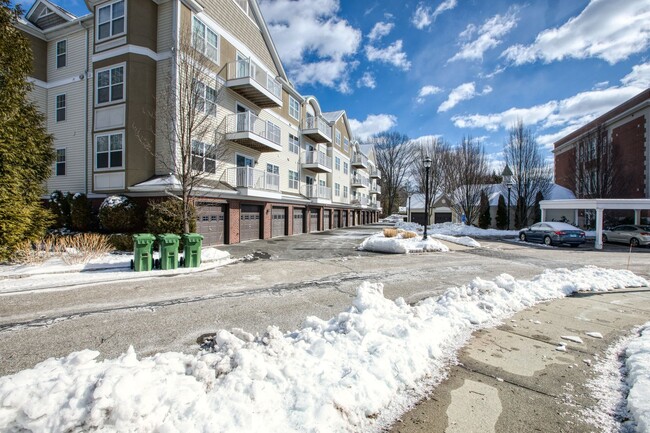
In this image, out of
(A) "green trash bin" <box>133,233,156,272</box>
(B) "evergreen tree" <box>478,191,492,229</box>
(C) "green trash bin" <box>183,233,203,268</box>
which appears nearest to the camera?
(A) "green trash bin" <box>133,233,156,272</box>

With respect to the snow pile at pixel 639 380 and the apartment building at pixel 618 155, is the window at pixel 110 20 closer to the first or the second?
the snow pile at pixel 639 380

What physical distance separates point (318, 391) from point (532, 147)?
37.3 meters

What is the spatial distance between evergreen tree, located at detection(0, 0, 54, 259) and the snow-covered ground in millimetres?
1382

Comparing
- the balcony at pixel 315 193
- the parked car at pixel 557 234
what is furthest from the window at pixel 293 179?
the parked car at pixel 557 234

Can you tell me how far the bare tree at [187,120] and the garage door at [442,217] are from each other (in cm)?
4142

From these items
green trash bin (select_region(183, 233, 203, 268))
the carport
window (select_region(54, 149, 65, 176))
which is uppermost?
window (select_region(54, 149, 65, 176))

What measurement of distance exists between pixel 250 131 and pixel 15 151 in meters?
9.79

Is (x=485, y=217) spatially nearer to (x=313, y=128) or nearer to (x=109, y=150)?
(x=313, y=128)

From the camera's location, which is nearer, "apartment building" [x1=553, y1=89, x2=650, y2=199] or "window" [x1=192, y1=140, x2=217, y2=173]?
"window" [x1=192, y1=140, x2=217, y2=173]

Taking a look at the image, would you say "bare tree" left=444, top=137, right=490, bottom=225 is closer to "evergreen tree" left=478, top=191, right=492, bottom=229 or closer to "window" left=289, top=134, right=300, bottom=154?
"evergreen tree" left=478, top=191, right=492, bottom=229

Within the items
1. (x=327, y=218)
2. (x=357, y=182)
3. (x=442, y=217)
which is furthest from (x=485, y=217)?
(x=327, y=218)

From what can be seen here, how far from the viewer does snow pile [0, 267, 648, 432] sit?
2379mm

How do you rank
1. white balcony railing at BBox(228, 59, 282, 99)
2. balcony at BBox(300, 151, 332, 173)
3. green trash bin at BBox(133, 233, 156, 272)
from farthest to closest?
1. balcony at BBox(300, 151, 332, 173)
2. white balcony railing at BBox(228, 59, 282, 99)
3. green trash bin at BBox(133, 233, 156, 272)

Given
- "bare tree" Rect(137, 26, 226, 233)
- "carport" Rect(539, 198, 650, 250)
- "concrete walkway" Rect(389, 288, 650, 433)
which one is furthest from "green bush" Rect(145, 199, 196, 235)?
"carport" Rect(539, 198, 650, 250)
